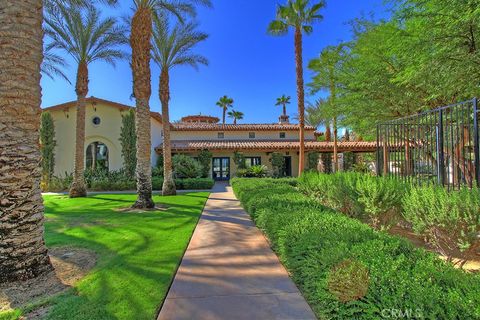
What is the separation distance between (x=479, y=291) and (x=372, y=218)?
5.16 m

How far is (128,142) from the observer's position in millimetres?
22734

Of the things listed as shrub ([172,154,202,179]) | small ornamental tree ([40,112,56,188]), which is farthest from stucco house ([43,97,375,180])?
shrub ([172,154,202,179])

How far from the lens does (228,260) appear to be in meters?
5.42

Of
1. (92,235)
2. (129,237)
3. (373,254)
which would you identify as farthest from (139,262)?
(373,254)

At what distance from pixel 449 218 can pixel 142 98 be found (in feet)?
35.1

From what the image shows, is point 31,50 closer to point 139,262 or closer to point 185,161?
point 139,262

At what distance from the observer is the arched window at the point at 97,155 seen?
24.1 meters

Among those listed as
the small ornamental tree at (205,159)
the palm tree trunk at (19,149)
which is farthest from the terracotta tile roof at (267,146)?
the palm tree trunk at (19,149)

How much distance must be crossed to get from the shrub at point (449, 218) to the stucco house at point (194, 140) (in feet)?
70.2

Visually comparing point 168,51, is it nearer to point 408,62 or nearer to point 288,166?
point 408,62

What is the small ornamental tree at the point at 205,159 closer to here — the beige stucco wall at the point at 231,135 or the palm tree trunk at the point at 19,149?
the beige stucco wall at the point at 231,135

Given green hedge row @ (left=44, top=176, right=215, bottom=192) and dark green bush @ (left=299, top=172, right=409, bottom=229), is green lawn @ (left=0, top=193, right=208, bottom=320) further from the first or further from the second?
green hedge row @ (left=44, top=176, right=215, bottom=192)

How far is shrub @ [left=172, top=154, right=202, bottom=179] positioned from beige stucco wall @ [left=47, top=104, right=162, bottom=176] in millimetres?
4717

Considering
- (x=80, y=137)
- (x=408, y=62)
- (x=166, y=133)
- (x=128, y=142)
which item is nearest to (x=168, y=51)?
(x=166, y=133)
